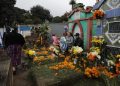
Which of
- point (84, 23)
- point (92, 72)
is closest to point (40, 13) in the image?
point (84, 23)

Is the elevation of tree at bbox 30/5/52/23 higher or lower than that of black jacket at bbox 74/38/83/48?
higher

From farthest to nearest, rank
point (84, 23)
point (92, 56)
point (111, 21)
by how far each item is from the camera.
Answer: point (84, 23)
point (111, 21)
point (92, 56)

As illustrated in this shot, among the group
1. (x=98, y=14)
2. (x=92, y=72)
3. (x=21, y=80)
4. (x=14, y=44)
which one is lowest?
(x=21, y=80)

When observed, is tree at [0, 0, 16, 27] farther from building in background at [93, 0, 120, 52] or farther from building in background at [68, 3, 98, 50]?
building in background at [93, 0, 120, 52]

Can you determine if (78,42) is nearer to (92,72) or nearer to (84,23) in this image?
(84,23)

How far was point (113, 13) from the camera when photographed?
29.5 feet

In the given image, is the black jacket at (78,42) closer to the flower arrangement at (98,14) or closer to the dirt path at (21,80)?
the flower arrangement at (98,14)

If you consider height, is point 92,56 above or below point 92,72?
above

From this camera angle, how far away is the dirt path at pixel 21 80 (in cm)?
779

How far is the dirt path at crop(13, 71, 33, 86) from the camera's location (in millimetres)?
7789

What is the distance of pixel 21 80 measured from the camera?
8266 mm

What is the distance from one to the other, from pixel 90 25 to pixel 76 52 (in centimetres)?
640

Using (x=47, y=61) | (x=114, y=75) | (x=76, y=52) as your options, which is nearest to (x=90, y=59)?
(x=76, y=52)

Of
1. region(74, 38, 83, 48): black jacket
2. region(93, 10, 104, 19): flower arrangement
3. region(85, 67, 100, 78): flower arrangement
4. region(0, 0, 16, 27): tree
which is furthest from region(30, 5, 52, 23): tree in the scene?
region(85, 67, 100, 78): flower arrangement
